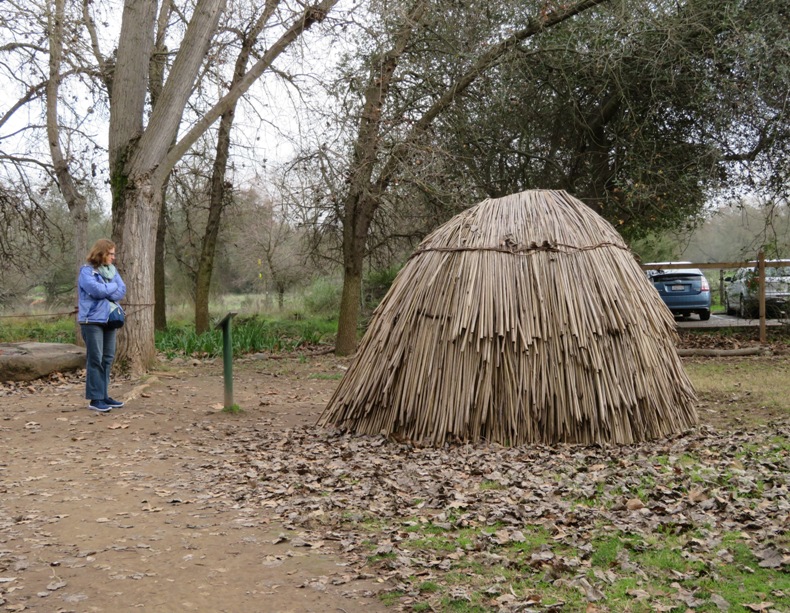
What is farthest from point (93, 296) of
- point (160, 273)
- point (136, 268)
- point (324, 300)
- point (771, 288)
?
point (324, 300)

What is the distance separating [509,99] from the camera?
12539 millimetres

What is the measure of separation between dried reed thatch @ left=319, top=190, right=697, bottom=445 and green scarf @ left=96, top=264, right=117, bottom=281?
8.72ft

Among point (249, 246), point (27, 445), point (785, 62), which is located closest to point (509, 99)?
point (785, 62)

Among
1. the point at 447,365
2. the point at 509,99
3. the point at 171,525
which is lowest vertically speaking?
the point at 171,525

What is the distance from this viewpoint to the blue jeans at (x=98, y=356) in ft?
24.6

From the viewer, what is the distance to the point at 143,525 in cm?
454

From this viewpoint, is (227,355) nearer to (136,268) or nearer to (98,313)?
(98,313)

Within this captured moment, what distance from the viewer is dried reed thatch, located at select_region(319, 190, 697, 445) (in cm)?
617

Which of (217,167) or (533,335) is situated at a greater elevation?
(217,167)

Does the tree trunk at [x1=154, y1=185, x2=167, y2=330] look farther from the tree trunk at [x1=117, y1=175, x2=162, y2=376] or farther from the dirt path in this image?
the dirt path

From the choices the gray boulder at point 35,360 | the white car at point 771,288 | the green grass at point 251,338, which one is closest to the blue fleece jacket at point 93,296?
the gray boulder at point 35,360

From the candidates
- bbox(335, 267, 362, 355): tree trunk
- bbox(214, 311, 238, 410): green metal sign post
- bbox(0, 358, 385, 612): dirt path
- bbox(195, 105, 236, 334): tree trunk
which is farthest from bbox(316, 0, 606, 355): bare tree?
bbox(0, 358, 385, 612): dirt path

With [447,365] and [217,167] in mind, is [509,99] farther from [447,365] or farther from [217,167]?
[447,365]

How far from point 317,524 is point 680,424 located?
3.53 m
